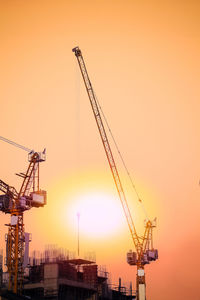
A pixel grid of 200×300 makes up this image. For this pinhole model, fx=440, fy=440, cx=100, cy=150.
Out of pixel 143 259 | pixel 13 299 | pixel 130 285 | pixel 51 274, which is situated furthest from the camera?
pixel 143 259

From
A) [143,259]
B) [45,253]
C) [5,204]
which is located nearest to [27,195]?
[5,204]

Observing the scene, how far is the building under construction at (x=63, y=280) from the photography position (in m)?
97.5

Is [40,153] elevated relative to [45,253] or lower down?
elevated

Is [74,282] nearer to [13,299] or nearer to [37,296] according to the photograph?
[37,296]

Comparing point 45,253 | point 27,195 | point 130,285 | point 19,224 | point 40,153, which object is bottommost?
point 130,285

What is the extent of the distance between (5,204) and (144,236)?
67446 millimetres

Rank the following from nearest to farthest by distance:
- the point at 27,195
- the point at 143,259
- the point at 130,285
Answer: the point at 27,195 → the point at 130,285 → the point at 143,259

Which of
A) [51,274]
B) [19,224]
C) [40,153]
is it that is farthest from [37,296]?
[40,153]

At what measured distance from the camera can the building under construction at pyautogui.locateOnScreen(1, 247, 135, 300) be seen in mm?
97500

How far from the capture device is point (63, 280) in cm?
9906

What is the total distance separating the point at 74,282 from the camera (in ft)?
340

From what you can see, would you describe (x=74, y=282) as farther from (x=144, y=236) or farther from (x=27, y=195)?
(x=144, y=236)

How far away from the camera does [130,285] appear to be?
135875 millimetres

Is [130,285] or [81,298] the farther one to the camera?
[130,285]
